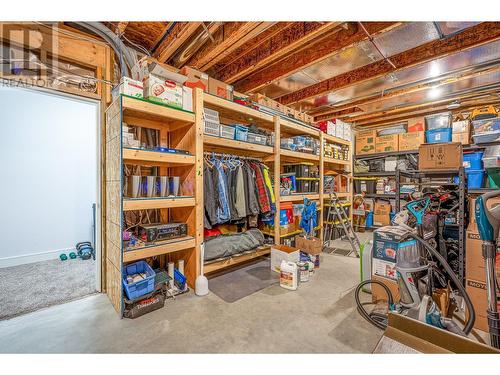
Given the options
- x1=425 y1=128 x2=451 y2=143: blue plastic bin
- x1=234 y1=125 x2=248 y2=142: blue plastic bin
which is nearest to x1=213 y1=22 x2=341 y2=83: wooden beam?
x1=234 y1=125 x2=248 y2=142: blue plastic bin

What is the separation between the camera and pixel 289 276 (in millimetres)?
2658

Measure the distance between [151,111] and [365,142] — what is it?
18.7 feet

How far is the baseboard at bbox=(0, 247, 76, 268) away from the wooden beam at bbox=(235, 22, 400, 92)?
4130mm

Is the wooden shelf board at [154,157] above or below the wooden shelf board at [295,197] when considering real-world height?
above

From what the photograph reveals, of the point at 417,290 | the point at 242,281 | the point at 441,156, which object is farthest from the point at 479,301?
the point at 242,281

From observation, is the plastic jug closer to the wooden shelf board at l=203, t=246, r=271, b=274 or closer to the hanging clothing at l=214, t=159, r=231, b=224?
the wooden shelf board at l=203, t=246, r=271, b=274

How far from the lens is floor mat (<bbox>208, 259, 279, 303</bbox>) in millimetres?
2554

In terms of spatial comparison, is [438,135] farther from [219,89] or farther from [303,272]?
[219,89]

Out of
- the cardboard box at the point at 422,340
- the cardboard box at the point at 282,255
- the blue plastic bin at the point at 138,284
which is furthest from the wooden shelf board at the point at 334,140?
the blue plastic bin at the point at 138,284

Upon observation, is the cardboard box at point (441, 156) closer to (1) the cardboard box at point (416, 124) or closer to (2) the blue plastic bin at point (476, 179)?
(2) the blue plastic bin at point (476, 179)

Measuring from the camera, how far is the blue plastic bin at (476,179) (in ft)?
14.5

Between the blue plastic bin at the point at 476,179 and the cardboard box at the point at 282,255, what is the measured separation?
408cm

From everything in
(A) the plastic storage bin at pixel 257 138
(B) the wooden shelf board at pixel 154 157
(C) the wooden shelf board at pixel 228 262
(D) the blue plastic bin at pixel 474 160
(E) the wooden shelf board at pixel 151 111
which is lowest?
(C) the wooden shelf board at pixel 228 262
